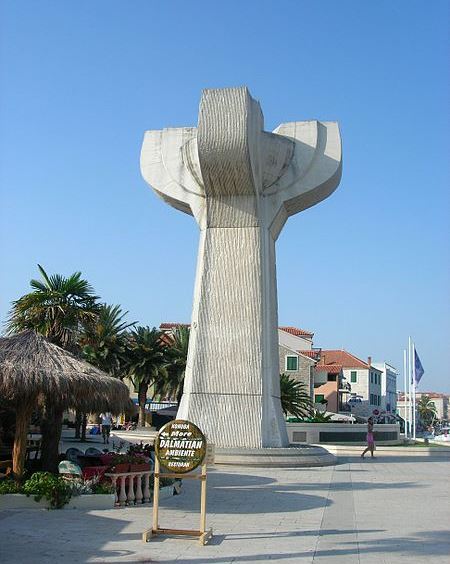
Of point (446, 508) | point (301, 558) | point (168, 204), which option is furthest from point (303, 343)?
point (301, 558)

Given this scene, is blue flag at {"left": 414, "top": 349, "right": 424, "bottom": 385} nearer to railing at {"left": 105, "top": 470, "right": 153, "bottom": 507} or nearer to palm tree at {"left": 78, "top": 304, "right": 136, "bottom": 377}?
palm tree at {"left": 78, "top": 304, "right": 136, "bottom": 377}

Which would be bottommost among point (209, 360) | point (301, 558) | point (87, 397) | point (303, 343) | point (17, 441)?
point (301, 558)

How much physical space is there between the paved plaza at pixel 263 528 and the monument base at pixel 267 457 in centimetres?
365

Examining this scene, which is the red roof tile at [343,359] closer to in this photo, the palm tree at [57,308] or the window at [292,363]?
the window at [292,363]

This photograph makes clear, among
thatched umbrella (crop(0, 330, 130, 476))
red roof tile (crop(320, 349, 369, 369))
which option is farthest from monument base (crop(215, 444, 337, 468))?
red roof tile (crop(320, 349, 369, 369))

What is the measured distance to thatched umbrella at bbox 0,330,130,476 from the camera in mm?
11242

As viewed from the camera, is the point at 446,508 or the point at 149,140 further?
the point at 149,140

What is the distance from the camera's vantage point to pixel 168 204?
24219 mm

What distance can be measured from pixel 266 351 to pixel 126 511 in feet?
35.2

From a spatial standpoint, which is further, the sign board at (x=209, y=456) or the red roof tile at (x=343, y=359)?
the red roof tile at (x=343, y=359)

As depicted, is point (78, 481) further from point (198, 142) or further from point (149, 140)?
point (149, 140)

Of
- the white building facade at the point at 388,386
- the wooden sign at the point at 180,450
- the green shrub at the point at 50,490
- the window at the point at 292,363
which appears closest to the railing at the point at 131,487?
the green shrub at the point at 50,490

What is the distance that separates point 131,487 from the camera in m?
11.7

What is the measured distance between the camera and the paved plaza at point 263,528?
780 centimetres
